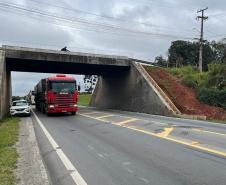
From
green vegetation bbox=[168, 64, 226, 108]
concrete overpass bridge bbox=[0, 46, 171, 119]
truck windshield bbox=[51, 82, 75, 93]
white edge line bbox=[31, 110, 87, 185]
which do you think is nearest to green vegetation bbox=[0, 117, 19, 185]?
white edge line bbox=[31, 110, 87, 185]

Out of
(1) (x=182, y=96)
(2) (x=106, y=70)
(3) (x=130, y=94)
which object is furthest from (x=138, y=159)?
(2) (x=106, y=70)

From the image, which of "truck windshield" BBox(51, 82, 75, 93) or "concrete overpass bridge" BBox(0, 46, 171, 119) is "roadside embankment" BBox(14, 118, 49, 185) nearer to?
"truck windshield" BBox(51, 82, 75, 93)

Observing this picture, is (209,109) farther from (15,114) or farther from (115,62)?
(15,114)

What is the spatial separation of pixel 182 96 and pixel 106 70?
1329 centimetres

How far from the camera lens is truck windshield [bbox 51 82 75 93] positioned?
34.7m

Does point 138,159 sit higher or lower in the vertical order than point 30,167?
higher

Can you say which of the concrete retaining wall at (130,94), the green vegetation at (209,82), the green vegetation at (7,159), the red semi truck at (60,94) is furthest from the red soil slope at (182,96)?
the green vegetation at (7,159)

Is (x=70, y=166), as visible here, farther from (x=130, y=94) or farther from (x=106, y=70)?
(x=106, y=70)

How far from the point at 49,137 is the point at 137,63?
31317 mm

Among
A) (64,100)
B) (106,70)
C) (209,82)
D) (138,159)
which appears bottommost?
(138,159)

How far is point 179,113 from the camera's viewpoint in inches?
1417

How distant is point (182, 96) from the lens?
42.0 metres

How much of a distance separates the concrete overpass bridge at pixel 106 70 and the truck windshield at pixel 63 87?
491 centimetres

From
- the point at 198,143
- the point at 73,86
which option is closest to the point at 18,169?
the point at 198,143
